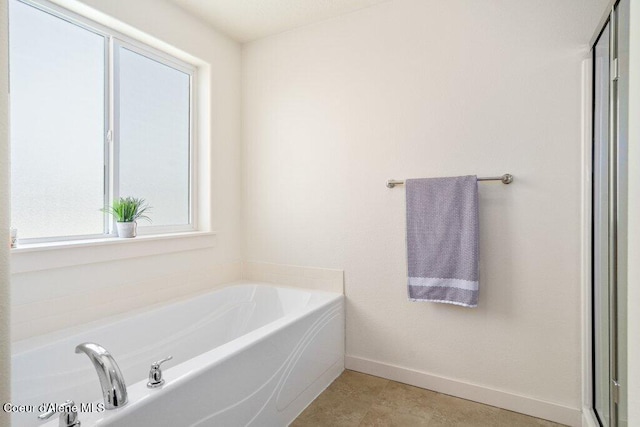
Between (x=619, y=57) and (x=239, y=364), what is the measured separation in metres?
1.89

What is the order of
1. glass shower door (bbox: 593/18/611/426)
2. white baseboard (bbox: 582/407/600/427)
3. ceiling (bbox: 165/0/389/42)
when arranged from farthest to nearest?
ceiling (bbox: 165/0/389/42) → white baseboard (bbox: 582/407/600/427) → glass shower door (bbox: 593/18/611/426)

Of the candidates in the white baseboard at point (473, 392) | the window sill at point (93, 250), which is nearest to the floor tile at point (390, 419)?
the white baseboard at point (473, 392)

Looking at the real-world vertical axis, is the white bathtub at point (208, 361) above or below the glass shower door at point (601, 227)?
below

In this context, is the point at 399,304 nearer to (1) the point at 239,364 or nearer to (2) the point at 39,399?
(1) the point at 239,364

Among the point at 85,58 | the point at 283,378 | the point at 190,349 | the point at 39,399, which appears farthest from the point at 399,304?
the point at 85,58

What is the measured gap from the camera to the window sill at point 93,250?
1.50 metres

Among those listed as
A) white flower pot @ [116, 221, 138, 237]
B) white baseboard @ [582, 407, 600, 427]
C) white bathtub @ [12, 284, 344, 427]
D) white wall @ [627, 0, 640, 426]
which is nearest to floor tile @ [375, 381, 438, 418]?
white bathtub @ [12, 284, 344, 427]

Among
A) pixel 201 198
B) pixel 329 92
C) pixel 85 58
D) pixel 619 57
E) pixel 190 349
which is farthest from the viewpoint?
pixel 201 198

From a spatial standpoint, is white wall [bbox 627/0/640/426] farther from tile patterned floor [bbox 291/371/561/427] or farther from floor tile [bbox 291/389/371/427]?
floor tile [bbox 291/389/371/427]

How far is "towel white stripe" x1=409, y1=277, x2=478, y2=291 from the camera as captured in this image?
6.00 feet

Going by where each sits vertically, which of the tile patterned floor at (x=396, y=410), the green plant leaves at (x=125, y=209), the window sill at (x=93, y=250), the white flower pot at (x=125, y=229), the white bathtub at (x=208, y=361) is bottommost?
the tile patterned floor at (x=396, y=410)

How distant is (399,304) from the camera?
6.97 feet

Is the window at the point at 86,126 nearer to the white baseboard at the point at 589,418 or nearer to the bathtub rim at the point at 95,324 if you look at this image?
the bathtub rim at the point at 95,324

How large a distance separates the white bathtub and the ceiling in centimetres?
189
